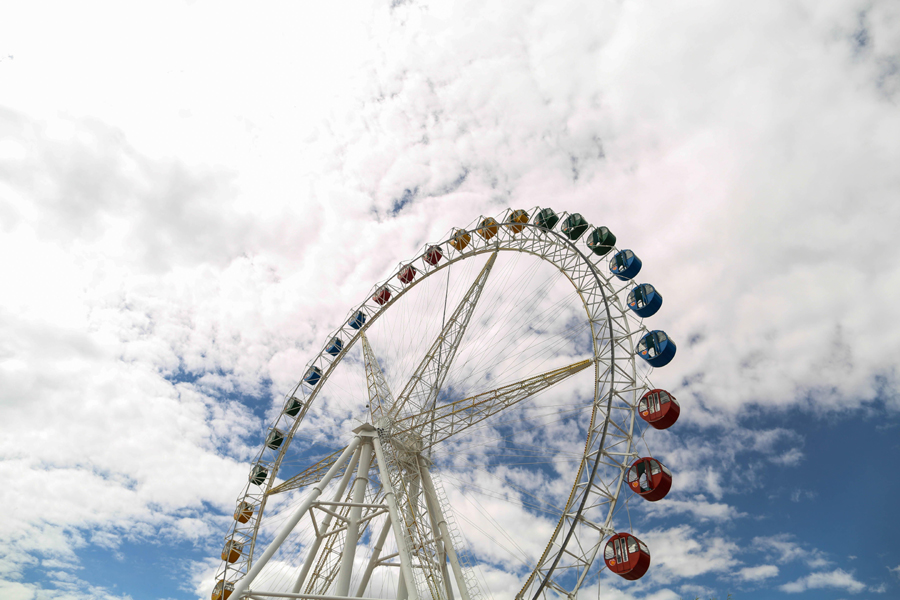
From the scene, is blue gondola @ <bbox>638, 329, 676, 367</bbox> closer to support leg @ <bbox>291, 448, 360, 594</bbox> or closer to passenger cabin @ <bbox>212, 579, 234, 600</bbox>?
support leg @ <bbox>291, 448, 360, 594</bbox>

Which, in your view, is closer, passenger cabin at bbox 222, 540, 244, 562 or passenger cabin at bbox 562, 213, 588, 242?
passenger cabin at bbox 562, 213, 588, 242

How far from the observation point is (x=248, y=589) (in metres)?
18.1

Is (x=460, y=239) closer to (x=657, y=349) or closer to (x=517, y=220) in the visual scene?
(x=517, y=220)

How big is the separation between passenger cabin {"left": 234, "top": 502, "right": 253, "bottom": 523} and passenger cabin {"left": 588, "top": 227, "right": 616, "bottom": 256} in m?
26.9

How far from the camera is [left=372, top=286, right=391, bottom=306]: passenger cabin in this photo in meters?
31.8

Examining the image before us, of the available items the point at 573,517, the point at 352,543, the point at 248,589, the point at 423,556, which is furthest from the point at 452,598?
the point at 248,589

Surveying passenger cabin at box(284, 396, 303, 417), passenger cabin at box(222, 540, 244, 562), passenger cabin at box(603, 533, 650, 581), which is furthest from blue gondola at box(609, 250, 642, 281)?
passenger cabin at box(222, 540, 244, 562)

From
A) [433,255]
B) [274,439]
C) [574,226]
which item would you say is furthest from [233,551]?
[574,226]

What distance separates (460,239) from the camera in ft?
94.8

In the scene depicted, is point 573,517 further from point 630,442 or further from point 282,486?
point 282,486

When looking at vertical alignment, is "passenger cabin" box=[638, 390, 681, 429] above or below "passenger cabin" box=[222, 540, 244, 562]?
above

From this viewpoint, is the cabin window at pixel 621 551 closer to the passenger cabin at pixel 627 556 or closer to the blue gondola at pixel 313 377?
the passenger cabin at pixel 627 556

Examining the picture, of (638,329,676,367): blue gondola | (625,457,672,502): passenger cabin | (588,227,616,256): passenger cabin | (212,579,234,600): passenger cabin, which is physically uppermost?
(588,227,616,256): passenger cabin

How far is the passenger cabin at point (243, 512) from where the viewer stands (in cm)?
3180
